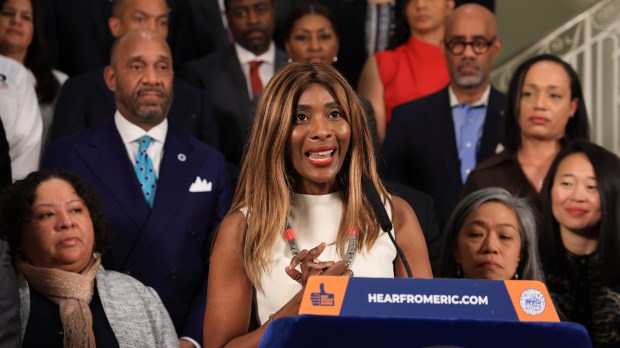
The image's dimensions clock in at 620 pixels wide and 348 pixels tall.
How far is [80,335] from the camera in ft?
11.2

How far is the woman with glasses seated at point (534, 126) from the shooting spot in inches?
183

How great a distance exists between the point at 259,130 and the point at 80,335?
1.04 meters

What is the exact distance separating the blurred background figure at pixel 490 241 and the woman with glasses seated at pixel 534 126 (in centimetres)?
40

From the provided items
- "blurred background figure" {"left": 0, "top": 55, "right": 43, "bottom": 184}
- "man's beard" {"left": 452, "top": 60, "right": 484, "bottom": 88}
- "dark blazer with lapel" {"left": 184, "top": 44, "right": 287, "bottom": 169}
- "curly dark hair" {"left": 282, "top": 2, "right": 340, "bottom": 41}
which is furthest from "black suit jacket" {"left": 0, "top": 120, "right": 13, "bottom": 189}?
"man's beard" {"left": 452, "top": 60, "right": 484, "bottom": 88}

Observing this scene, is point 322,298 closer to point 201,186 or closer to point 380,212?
point 380,212

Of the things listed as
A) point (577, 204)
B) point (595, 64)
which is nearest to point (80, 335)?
point (577, 204)

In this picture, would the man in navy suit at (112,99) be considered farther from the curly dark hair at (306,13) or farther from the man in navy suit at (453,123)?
the man in navy suit at (453,123)

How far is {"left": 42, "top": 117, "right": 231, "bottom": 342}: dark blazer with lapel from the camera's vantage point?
4.05 meters

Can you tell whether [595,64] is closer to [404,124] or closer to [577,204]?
[404,124]

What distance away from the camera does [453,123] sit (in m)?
5.08

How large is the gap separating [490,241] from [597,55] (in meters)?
2.53

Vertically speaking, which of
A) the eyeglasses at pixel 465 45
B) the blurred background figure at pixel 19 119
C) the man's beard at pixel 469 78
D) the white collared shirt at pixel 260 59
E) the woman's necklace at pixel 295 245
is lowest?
the woman's necklace at pixel 295 245

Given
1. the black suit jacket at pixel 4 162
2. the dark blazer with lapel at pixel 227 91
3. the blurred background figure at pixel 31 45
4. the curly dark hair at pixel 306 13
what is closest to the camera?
the black suit jacket at pixel 4 162

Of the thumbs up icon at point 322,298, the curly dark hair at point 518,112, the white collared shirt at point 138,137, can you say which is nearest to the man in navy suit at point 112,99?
the white collared shirt at point 138,137
